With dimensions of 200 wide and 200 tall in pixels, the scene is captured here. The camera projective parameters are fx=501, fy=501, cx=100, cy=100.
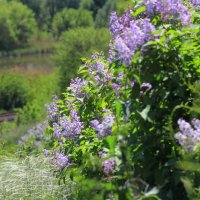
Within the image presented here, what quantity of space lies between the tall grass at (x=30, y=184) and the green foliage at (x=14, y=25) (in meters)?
57.5

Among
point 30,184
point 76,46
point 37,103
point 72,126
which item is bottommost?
point 37,103

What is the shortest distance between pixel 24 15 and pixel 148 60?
220 feet

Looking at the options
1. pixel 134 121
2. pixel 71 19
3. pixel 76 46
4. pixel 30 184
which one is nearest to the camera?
pixel 134 121

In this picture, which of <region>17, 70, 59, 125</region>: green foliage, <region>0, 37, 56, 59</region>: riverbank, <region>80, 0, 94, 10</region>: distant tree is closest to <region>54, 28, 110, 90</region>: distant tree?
<region>17, 70, 59, 125</region>: green foliage

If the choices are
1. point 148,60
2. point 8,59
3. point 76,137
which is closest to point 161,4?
point 148,60

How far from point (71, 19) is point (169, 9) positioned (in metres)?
67.6

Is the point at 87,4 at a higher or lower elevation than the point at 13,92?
lower

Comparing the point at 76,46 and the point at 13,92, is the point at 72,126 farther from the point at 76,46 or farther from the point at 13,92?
the point at 13,92

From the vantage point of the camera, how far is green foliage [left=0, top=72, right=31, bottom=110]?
86.0 ft

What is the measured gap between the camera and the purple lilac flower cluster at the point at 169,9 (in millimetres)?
2539

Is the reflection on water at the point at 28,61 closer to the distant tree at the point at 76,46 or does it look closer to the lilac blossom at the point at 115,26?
the distant tree at the point at 76,46

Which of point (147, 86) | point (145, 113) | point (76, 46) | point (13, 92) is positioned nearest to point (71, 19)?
point (13, 92)

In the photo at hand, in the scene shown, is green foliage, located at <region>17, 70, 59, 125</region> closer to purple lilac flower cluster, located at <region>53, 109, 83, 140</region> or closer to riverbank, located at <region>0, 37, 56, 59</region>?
purple lilac flower cluster, located at <region>53, 109, 83, 140</region>

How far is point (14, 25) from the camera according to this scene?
65000 mm
